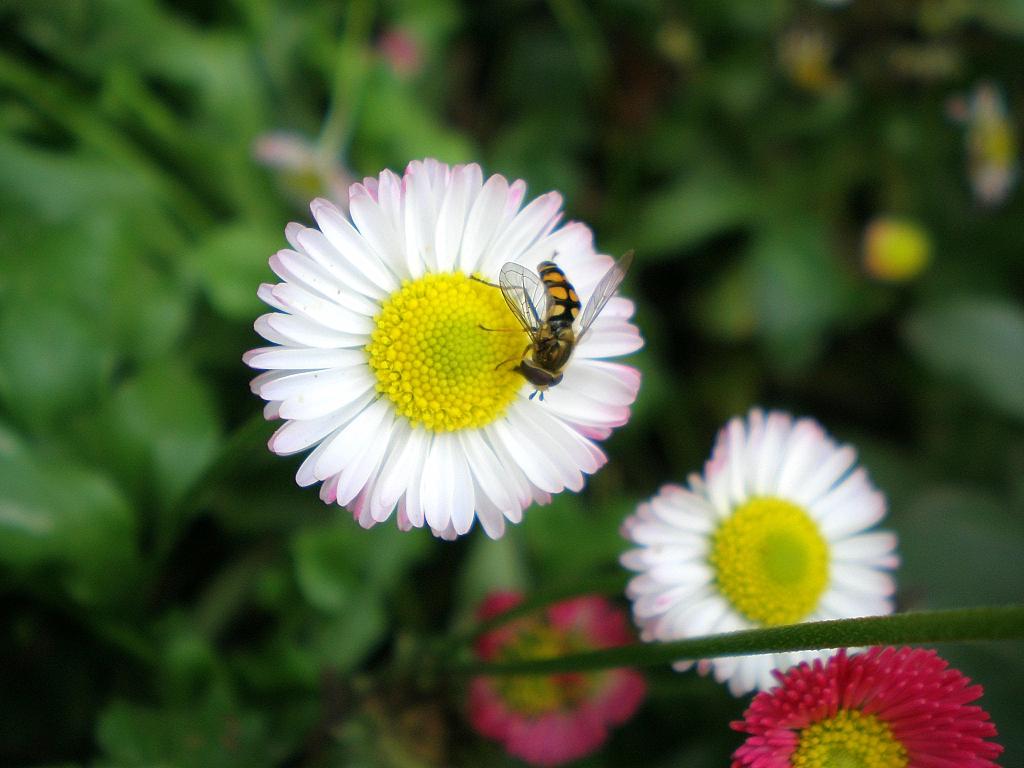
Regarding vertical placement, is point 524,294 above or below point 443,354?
above

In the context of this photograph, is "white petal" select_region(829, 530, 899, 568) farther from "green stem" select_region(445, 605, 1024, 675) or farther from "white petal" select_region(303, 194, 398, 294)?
"white petal" select_region(303, 194, 398, 294)

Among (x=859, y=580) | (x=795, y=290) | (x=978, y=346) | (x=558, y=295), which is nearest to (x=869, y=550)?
(x=859, y=580)

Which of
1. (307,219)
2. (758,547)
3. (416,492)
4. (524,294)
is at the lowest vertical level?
(416,492)

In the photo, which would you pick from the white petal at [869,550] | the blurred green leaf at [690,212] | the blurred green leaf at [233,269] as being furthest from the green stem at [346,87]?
the white petal at [869,550]

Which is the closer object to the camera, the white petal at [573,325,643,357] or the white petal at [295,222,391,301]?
the white petal at [295,222,391,301]

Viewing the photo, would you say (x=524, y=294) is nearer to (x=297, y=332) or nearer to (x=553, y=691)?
(x=297, y=332)

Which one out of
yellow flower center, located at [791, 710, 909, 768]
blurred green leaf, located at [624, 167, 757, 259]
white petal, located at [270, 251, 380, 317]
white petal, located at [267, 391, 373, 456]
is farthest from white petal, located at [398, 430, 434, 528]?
blurred green leaf, located at [624, 167, 757, 259]

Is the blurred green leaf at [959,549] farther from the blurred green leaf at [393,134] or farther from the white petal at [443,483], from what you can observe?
the blurred green leaf at [393,134]
